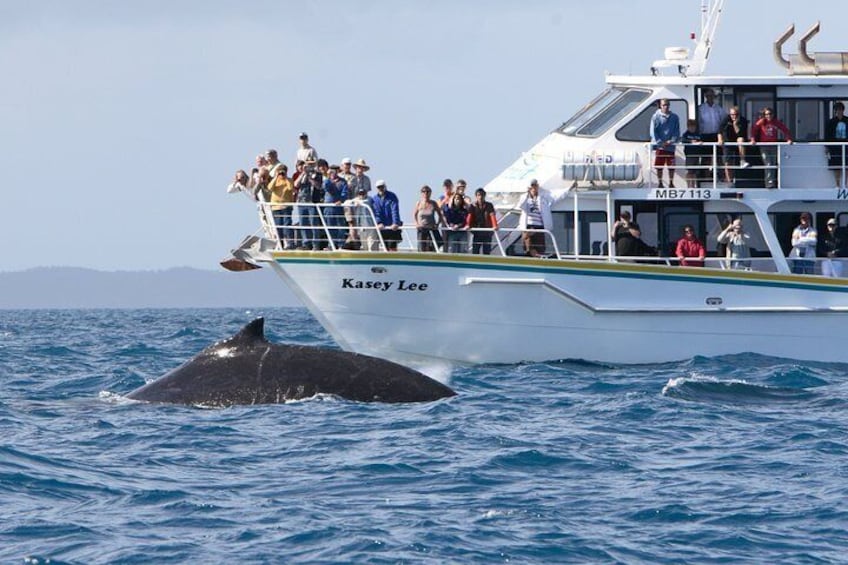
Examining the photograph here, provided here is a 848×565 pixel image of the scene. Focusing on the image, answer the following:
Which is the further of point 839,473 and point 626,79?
point 626,79

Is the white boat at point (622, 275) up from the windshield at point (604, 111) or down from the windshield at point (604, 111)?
down

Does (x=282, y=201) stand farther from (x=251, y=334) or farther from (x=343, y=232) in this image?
(x=251, y=334)

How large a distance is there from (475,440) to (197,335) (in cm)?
3123

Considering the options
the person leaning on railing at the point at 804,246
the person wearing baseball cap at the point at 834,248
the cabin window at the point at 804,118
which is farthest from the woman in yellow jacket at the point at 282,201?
the person wearing baseball cap at the point at 834,248

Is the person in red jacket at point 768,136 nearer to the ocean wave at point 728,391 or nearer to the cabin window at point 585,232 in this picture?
the cabin window at point 585,232

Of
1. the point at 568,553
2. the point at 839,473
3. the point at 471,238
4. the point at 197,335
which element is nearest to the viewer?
the point at 568,553

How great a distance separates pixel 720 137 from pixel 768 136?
0.86 m

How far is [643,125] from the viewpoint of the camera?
27.5m

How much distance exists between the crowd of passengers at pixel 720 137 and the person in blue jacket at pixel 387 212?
463 cm

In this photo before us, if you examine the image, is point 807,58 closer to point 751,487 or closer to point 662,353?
point 662,353

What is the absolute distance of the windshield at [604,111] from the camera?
2769 cm

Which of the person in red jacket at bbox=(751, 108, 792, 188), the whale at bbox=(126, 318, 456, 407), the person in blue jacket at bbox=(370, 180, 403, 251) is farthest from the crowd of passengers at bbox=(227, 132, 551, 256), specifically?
the whale at bbox=(126, 318, 456, 407)

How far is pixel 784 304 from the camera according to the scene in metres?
25.8

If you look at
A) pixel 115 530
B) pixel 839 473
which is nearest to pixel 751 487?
pixel 839 473
